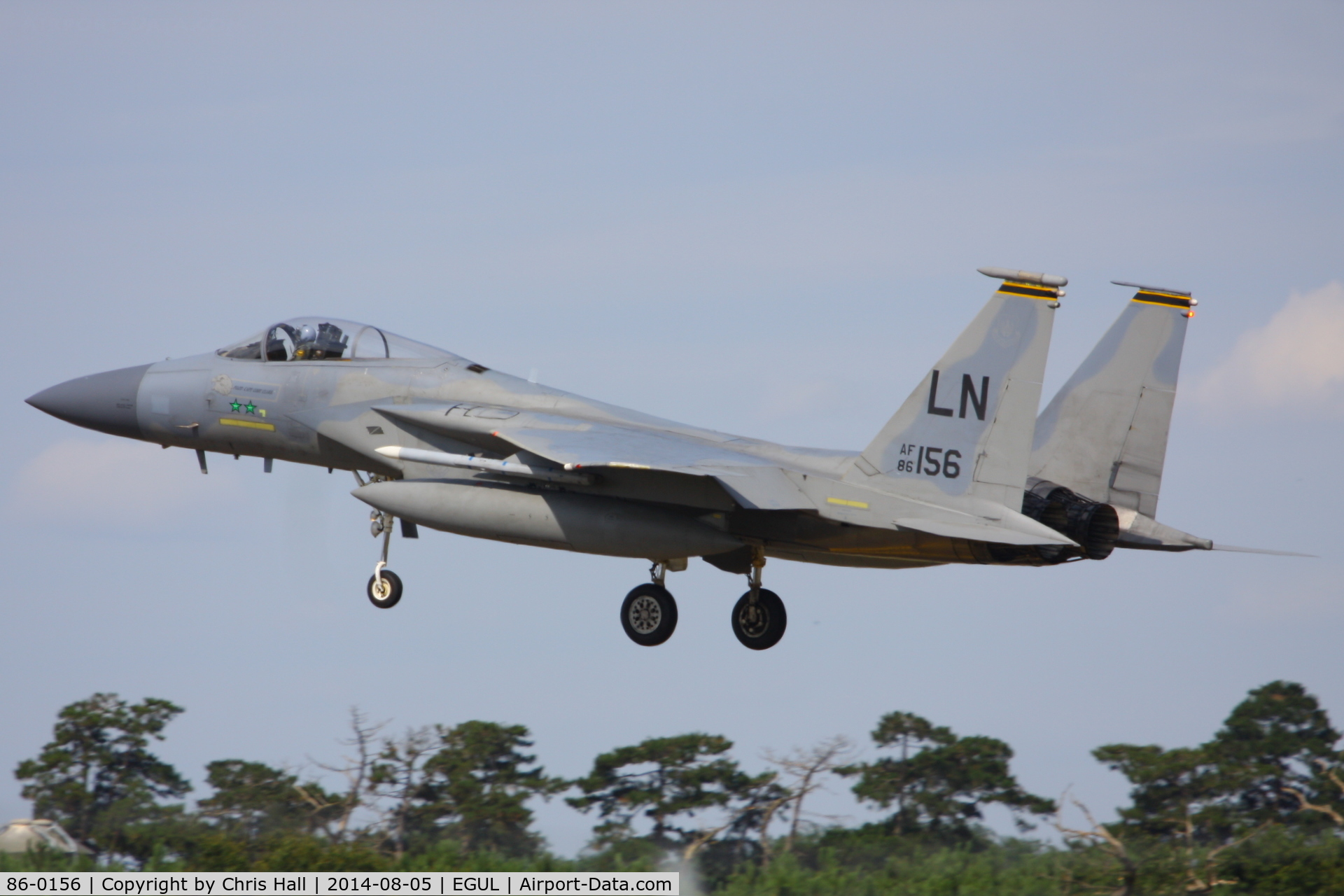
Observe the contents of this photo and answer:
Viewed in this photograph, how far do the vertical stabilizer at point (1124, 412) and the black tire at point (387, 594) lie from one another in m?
7.62

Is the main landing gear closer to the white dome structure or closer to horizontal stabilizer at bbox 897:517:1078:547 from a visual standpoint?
horizontal stabilizer at bbox 897:517:1078:547

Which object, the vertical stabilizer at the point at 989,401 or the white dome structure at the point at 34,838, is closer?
the vertical stabilizer at the point at 989,401

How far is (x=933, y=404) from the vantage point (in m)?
14.1

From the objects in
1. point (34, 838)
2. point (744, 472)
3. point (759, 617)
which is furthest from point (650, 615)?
point (34, 838)

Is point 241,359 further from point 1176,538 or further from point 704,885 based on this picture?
point 1176,538

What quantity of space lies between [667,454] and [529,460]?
1.47 metres

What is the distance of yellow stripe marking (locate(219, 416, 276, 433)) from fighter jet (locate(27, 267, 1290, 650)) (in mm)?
28

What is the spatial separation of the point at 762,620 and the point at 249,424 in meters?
6.53

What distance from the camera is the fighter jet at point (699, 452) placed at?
13.8m

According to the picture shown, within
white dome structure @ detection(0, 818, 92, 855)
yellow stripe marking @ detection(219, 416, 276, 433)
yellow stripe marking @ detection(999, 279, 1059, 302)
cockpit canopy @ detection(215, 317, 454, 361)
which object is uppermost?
yellow stripe marking @ detection(999, 279, 1059, 302)

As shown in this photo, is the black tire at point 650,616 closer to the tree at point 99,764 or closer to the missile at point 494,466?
the missile at point 494,466

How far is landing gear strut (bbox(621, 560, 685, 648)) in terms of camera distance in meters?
15.7

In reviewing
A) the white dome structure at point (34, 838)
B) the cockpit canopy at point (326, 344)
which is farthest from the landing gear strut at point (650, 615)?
the white dome structure at point (34, 838)
